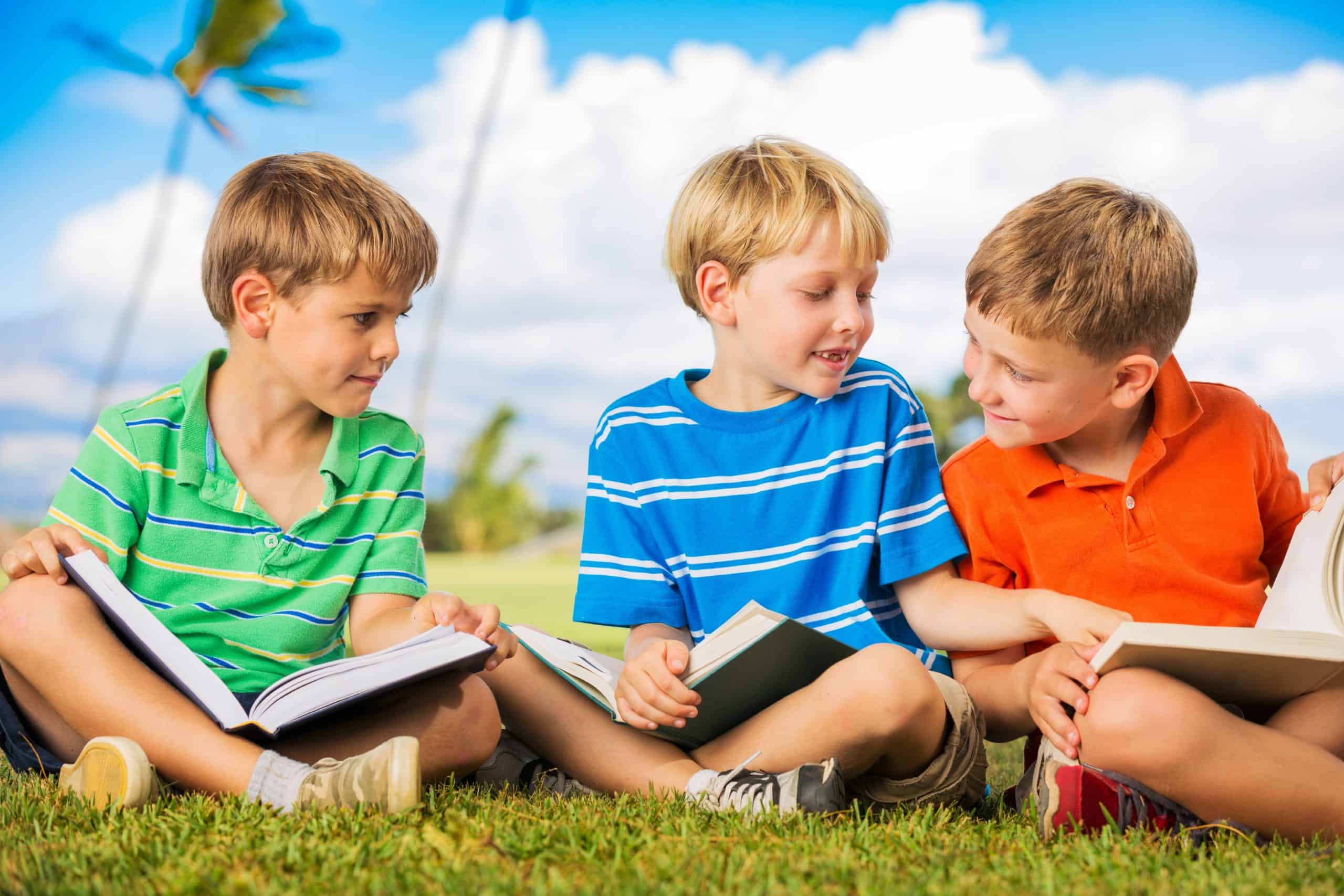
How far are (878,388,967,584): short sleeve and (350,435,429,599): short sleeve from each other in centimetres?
95

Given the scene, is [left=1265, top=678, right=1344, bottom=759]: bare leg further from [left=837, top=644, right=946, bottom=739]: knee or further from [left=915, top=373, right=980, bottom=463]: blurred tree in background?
[left=915, top=373, right=980, bottom=463]: blurred tree in background

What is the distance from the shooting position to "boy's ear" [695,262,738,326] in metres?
2.48

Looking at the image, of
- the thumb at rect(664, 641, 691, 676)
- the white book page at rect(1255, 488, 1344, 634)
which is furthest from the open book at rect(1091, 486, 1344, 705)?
the thumb at rect(664, 641, 691, 676)

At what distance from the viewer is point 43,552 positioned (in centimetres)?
204

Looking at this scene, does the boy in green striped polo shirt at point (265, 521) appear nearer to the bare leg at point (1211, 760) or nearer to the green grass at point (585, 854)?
the green grass at point (585, 854)

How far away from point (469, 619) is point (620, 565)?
40 centimetres

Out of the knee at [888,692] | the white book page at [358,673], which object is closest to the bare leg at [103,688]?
the white book page at [358,673]

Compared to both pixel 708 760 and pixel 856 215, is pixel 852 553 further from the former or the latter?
pixel 856 215

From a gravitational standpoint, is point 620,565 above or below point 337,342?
below

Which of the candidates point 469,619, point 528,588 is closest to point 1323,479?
point 469,619

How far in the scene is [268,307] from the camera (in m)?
2.41

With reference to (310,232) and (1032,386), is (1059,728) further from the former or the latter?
(310,232)

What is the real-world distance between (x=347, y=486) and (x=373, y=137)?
2809 cm

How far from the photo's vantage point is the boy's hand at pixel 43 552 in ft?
6.66
